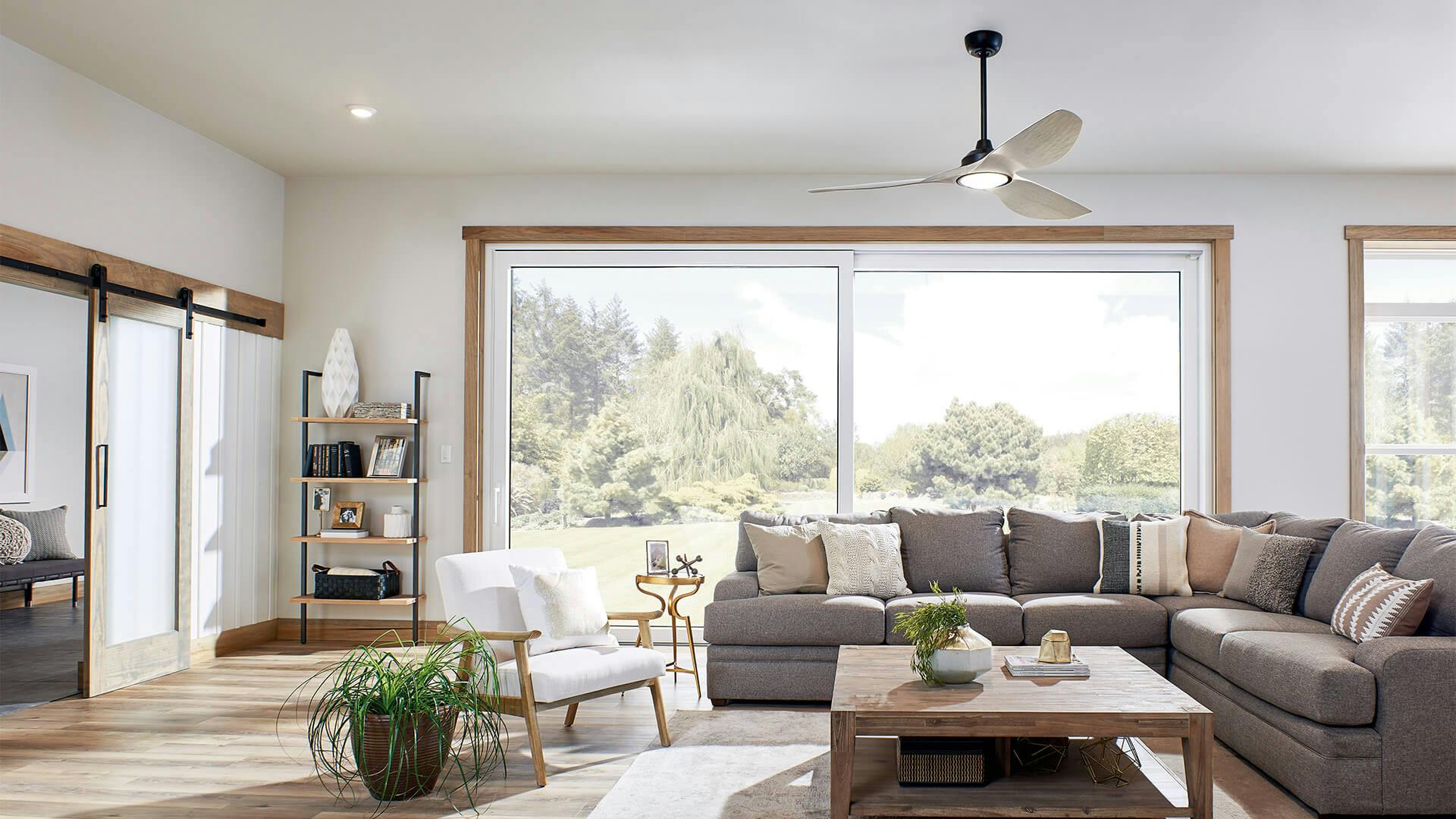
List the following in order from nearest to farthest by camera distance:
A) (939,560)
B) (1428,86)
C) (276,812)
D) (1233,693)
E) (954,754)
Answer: (954,754) → (276,812) → (1233,693) → (1428,86) → (939,560)

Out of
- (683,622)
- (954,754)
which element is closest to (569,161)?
(683,622)

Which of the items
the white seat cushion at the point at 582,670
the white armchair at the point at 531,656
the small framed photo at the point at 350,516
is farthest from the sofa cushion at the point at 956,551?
the small framed photo at the point at 350,516

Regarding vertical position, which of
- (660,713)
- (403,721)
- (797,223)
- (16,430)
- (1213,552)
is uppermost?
(797,223)

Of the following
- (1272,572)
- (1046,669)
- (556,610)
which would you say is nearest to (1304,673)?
(1046,669)

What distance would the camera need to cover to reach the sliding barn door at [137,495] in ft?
14.4

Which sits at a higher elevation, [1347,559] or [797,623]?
[1347,559]

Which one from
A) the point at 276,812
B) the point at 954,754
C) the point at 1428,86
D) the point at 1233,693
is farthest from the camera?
the point at 1428,86

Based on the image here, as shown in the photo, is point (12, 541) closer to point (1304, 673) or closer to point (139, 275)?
point (139, 275)

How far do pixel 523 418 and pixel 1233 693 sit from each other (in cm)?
406

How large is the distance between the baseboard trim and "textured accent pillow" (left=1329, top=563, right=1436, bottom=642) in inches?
214

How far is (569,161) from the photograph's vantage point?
5.50m

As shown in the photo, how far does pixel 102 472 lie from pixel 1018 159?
4.29m

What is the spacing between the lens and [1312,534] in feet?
13.8

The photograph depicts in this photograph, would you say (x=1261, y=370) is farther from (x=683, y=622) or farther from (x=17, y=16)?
(x=17, y=16)
